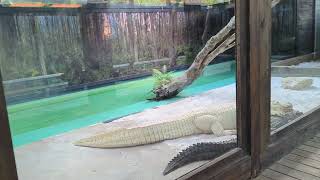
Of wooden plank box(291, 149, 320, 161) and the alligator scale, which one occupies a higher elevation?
the alligator scale

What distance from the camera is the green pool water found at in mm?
2055

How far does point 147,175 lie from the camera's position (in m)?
1.70

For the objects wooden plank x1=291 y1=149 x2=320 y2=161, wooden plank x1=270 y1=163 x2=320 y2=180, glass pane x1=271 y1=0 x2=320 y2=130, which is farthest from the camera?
glass pane x1=271 y1=0 x2=320 y2=130

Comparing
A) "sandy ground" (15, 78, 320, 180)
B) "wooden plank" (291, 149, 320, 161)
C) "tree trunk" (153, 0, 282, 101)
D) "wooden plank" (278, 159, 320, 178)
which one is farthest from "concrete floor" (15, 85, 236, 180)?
"tree trunk" (153, 0, 282, 101)

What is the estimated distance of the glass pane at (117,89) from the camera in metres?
1.75

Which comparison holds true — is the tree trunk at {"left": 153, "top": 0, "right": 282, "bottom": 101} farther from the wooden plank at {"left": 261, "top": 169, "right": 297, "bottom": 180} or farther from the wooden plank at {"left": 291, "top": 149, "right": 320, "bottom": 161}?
the wooden plank at {"left": 261, "top": 169, "right": 297, "bottom": 180}

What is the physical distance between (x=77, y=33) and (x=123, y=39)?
60 cm

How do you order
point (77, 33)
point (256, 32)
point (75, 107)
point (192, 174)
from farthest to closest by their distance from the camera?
point (77, 33) < point (75, 107) < point (256, 32) < point (192, 174)

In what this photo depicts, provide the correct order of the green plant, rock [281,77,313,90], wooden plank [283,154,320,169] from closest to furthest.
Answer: wooden plank [283,154,320,169] < rock [281,77,313,90] < the green plant

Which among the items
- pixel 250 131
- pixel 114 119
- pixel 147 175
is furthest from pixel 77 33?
pixel 250 131

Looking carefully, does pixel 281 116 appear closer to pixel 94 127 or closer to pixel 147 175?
pixel 147 175

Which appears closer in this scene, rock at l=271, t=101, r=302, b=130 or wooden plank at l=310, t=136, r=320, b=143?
rock at l=271, t=101, r=302, b=130

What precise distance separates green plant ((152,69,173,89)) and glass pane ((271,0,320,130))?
1.52 metres

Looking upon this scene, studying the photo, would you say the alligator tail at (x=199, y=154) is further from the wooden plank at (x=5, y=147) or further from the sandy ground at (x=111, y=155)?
the wooden plank at (x=5, y=147)
